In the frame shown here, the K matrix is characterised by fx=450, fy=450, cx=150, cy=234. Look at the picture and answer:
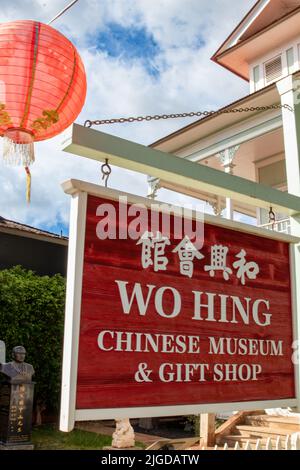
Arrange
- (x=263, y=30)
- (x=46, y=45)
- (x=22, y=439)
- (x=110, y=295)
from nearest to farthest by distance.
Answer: (x=110, y=295) → (x=46, y=45) → (x=22, y=439) → (x=263, y=30)

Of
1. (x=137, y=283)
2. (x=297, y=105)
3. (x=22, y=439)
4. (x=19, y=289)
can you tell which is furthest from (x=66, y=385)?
(x=19, y=289)

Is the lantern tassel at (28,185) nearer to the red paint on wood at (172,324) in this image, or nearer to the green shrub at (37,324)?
the red paint on wood at (172,324)

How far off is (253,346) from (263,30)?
529 inches

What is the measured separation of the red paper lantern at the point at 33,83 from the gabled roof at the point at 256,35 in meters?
10.9

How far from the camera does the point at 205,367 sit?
6.05 feet

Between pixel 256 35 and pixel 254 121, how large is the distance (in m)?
3.91

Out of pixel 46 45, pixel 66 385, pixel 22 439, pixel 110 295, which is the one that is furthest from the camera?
pixel 22 439

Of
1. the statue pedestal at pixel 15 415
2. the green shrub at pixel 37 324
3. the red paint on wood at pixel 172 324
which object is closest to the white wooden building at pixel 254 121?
the green shrub at pixel 37 324

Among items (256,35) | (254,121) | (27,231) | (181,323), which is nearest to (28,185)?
(181,323)

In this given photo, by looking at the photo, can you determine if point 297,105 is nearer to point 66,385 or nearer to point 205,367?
point 205,367

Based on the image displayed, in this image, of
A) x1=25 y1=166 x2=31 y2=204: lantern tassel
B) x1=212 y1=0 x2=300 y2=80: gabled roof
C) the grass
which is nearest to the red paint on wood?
x1=25 y1=166 x2=31 y2=204: lantern tassel

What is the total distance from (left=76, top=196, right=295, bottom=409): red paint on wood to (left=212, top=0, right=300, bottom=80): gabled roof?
12831mm

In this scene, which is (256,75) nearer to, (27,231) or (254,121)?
(254,121)

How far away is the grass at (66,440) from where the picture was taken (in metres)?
9.47
